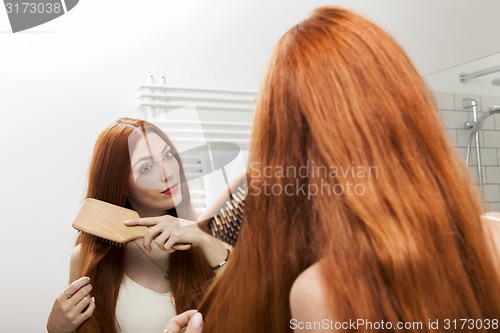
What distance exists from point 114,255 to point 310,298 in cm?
76

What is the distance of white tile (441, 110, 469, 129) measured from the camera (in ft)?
5.91

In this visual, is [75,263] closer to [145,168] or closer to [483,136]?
[145,168]

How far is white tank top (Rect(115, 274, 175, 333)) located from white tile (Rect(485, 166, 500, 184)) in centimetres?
118

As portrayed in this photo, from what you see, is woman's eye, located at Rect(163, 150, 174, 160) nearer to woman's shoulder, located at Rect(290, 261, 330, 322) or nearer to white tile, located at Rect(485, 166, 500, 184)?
woman's shoulder, located at Rect(290, 261, 330, 322)

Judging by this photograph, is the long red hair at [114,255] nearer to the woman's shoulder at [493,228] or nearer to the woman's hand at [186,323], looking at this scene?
the woman's hand at [186,323]

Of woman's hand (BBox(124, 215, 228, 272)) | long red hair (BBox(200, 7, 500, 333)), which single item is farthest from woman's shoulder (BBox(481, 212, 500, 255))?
woman's hand (BBox(124, 215, 228, 272))

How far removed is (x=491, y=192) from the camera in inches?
71.1

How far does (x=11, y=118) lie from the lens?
1.29 meters

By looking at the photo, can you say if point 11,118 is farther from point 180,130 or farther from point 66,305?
point 66,305

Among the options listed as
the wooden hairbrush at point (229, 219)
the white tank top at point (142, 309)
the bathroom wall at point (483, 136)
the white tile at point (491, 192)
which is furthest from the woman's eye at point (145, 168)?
the white tile at point (491, 192)

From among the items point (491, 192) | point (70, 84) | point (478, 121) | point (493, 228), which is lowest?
point (491, 192)

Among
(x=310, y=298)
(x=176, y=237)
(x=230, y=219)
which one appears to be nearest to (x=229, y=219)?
(x=230, y=219)

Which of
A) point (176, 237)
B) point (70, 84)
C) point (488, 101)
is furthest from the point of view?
point (488, 101)

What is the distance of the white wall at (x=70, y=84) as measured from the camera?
1.28 m
